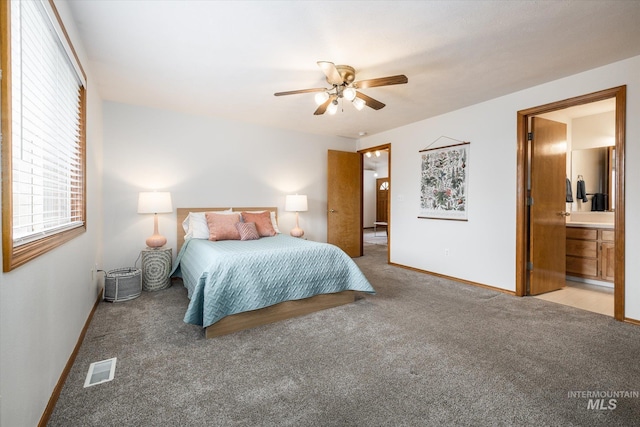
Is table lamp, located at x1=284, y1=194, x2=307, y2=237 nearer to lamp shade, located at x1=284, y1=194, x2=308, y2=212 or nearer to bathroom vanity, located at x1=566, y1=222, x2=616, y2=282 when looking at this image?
lamp shade, located at x1=284, y1=194, x2=308, y2=212

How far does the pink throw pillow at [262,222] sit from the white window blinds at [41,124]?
2023mm

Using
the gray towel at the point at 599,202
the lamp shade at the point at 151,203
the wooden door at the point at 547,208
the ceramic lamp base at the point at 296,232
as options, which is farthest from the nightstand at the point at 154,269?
the gray towel at the point at 599,202

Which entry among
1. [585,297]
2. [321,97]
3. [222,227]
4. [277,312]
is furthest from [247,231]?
[585,297]

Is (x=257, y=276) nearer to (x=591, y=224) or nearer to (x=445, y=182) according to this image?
(x=445, y=182)

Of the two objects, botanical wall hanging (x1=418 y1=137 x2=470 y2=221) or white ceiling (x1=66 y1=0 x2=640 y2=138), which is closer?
white ceiling (x1=66 y1=0 x2=640 y2=138)

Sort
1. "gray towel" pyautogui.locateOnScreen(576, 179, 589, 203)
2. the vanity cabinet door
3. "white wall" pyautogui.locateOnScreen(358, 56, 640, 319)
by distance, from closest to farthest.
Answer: "white wall" pyautogui.locateOnScreen(358, 56, 640, 319) → the vanity cabinet door → "gray towel" pyautogui.locateOnScreen(576, 179, 589, 203)

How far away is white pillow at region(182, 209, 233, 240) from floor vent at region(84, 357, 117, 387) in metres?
1.96

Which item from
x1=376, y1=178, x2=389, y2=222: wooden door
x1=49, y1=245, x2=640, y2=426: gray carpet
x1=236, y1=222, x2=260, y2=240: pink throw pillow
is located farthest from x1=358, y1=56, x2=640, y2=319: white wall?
x1=376, y1=178, x2=389, y2=222: wooden door

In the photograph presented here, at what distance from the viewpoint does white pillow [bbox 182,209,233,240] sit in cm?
388

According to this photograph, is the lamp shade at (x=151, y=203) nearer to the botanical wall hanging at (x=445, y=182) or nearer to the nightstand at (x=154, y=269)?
the nightstand at (x=154, y=269)

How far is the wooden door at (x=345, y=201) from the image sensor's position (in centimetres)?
558

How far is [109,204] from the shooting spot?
12.5 feet

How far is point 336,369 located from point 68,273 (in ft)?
6.32

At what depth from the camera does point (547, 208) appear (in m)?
3.65
